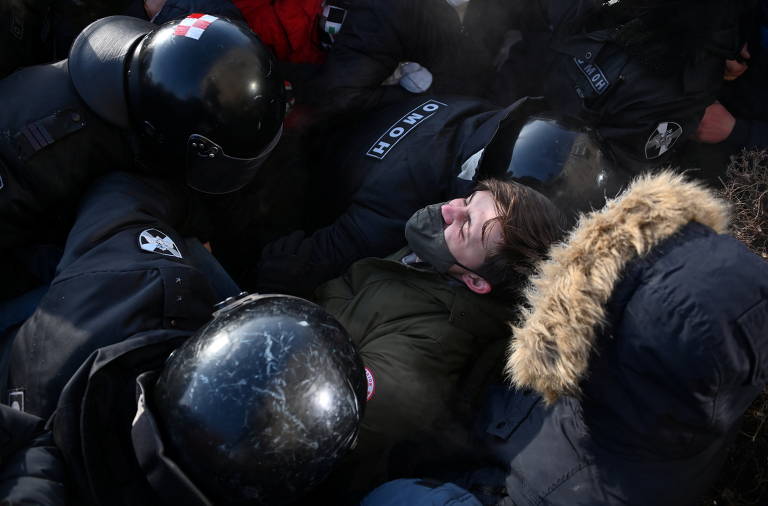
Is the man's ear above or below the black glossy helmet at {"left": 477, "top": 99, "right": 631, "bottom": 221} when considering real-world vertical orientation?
below

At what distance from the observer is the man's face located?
2359 millimetres

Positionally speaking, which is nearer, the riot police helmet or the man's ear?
the riot police helmet

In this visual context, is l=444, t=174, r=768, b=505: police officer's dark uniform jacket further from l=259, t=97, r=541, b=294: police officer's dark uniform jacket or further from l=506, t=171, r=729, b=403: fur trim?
l=259, t=97, r=541, b=294: police officer's dark uniform jacket

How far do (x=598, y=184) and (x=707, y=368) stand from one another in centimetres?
143

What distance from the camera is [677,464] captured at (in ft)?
5.85

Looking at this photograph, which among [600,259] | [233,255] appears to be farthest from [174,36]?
[600,259]

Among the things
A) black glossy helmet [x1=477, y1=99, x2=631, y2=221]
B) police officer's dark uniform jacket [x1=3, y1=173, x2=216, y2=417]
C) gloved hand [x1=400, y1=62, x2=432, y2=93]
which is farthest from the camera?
gloved hand [x1=400, y1=62, x2=432, y2=93]

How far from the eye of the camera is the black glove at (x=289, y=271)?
2.82 m

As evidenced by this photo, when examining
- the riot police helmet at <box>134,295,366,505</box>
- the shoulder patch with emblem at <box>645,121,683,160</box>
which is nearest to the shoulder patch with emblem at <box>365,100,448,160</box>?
the shoulder patch with emblem at <box>645,121,683,160</box>

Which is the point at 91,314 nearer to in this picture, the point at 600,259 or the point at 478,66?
the point at 600,259

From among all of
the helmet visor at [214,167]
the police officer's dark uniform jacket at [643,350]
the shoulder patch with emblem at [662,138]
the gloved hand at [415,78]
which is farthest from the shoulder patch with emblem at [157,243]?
the shoulder patch with emblem at [662,138]

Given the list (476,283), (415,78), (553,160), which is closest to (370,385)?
(476,283)

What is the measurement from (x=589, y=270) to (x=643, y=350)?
0.84 ft

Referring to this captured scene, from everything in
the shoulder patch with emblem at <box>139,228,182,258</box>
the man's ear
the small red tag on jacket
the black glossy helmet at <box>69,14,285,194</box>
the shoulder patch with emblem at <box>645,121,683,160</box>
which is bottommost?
the man's ear
